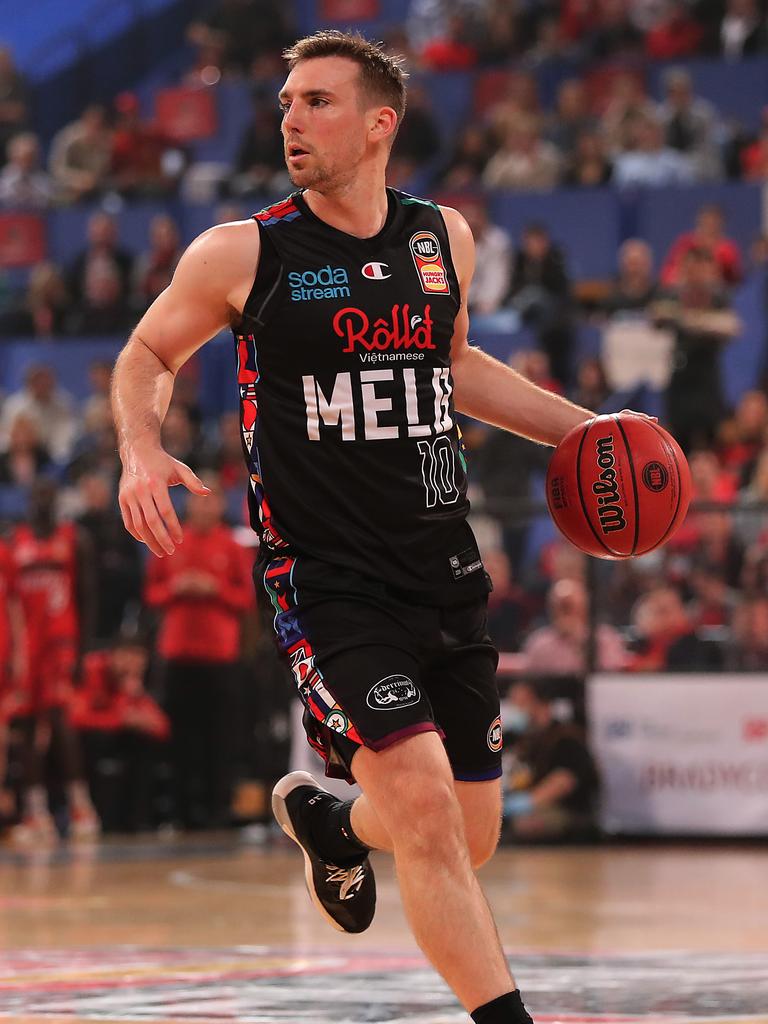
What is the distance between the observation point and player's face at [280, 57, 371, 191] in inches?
171

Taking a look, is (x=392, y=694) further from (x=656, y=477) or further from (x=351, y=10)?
(x=351, y=10)

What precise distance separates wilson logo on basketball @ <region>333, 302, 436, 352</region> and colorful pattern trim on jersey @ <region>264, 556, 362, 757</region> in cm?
53

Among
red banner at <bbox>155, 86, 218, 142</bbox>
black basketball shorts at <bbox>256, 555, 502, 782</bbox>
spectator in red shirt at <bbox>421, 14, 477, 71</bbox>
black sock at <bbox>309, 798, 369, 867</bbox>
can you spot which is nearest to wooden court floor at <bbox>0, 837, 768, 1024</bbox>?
black sock at <bbox>309, 798, 369, 867</bbox>

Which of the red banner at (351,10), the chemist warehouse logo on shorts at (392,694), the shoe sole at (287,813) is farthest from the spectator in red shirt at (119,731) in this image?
→ the red banner at (351,10)

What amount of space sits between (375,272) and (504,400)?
608 millimetres

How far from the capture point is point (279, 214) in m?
4.42

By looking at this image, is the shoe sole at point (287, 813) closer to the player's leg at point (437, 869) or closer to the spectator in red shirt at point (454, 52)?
the player's leg at point (437, 869)

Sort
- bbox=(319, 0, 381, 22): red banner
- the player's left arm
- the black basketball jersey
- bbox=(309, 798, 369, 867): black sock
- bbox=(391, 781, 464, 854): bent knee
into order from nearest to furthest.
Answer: bbox=(391, 781, 464, 854): bent knee → the black basketball jersey → the player's left arm → bbox=(309, 798, 369, 867): black sock → bbox=(319, 0, 381, 22): red banner

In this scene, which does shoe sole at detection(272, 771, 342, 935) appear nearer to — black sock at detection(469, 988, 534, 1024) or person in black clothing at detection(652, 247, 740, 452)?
black sock at detection(469, 988, 534, 1024)

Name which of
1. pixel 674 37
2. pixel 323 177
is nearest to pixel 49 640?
pixel 323 177

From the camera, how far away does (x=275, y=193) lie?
16.5 metres

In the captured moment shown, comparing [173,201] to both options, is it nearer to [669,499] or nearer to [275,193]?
[275,193]

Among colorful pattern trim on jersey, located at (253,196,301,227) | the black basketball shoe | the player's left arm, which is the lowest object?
the black basketball shoe

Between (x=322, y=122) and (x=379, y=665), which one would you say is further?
(x=322, y=122)
